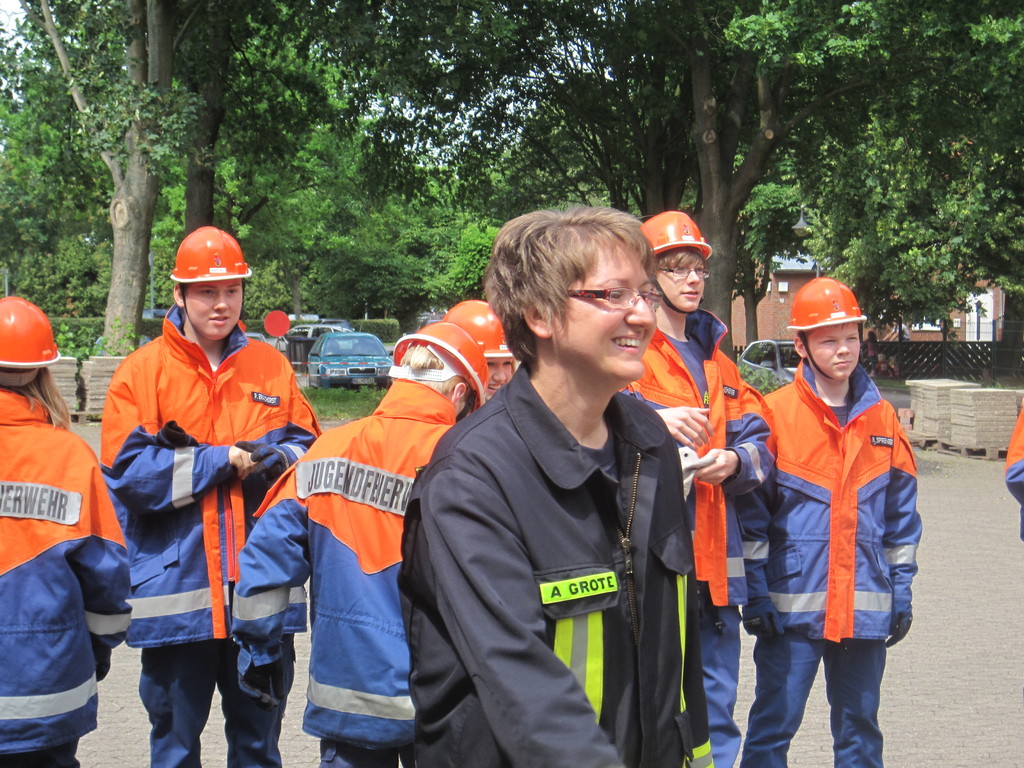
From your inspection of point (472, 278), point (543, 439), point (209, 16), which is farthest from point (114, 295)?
point (472, 278)

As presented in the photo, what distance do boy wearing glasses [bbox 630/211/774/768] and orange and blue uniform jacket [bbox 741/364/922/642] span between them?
147 millimetres

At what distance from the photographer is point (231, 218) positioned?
105 ft

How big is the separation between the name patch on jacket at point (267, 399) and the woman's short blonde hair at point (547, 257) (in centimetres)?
210

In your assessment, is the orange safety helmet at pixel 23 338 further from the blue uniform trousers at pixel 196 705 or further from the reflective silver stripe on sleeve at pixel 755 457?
the reflective silver stripe on sleeve at pixel 755 457

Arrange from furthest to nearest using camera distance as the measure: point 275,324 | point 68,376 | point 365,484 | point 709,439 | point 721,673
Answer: point 275,324 → point 68,376 → point 721,673 → point 709,439 → point 365,484

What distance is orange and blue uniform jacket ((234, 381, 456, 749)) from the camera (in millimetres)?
3098

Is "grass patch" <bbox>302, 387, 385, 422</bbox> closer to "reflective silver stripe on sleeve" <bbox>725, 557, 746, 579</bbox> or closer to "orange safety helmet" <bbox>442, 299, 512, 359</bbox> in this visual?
"orange safety helmet" <bbox>442, 299, 512, 359</bbox>

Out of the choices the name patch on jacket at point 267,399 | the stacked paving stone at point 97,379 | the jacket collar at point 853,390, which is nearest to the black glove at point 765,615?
the jacket collar at point 853,390

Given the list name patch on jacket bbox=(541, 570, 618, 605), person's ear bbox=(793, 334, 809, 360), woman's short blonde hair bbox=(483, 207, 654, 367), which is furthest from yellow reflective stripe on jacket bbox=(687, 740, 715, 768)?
person's ear bbox=(793, 334, 809, 360)

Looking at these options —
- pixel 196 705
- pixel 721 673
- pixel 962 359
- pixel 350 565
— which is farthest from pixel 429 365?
pixel 962 359

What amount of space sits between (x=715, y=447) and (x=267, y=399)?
1.66m

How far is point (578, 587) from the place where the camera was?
6.10 ft

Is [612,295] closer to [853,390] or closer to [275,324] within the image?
[853,390]

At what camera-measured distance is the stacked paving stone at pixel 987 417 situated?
16766 mm
